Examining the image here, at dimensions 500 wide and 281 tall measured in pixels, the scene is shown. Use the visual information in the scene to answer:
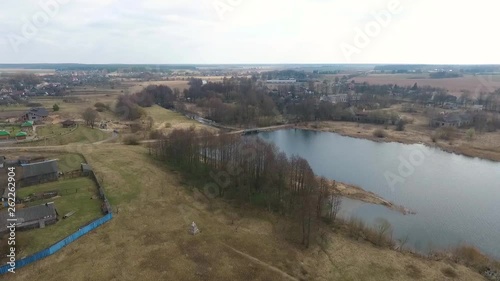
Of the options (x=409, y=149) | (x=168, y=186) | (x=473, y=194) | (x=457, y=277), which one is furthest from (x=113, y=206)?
(x=409, y=149)

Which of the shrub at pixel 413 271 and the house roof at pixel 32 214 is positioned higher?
the house roof at pixel 32 214

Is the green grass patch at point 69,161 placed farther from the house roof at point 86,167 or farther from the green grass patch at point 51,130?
the green grass patch at point 51,130

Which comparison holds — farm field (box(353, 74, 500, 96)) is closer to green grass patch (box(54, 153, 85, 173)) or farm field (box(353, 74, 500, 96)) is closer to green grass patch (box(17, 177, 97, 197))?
green grass patch (box(54, 153, 85, 173))

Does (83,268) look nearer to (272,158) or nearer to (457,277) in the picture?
(272,158)

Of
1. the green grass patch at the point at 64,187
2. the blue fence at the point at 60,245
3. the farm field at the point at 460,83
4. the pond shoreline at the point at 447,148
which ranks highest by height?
the farm field at the point at 460,83

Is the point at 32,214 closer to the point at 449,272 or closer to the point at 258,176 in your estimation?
the point at 258,176

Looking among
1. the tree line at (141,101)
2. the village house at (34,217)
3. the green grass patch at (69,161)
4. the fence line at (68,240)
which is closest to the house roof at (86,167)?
the green grass patch at (69,161)

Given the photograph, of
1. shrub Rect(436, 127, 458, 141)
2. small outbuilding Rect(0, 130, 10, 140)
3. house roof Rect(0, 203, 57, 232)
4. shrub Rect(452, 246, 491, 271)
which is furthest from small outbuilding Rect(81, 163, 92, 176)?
shrub Rect(436, 127, 458, 141)
